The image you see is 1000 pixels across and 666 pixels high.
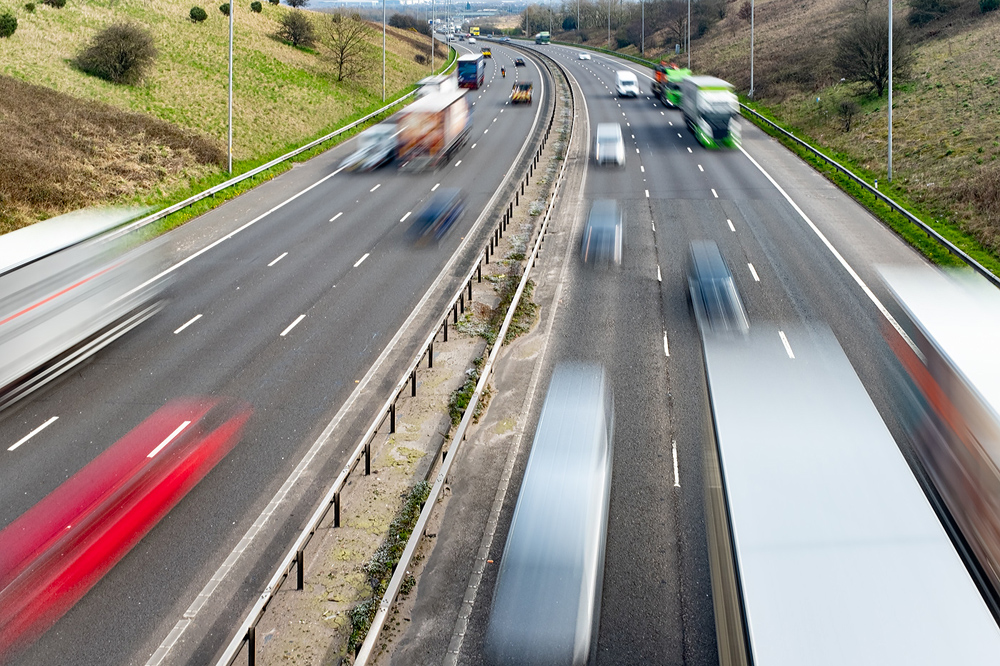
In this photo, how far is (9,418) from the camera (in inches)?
685

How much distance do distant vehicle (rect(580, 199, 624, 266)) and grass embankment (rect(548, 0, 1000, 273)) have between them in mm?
10664

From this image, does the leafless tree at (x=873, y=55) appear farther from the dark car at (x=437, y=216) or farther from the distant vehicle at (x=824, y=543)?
the distant vehicle at (x=824, y=543)

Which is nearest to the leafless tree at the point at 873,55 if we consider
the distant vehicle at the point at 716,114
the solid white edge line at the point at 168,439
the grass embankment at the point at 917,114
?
the grass embankment at the point at 917,114

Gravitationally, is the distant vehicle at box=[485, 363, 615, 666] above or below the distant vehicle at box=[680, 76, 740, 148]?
below

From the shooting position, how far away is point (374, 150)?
43.0m

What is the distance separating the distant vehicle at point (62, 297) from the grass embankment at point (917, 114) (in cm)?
2588

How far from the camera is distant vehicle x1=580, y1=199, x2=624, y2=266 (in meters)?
27.7

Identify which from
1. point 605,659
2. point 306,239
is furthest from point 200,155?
point 605,659

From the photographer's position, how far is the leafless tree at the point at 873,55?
170ft

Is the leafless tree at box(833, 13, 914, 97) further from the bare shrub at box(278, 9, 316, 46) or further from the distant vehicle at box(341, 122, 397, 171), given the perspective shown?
the bare shrub at box(278, 9, 316, 46)

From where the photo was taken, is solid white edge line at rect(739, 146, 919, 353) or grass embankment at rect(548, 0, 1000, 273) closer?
solid white edge line at rect(739, 146, 919, 353)

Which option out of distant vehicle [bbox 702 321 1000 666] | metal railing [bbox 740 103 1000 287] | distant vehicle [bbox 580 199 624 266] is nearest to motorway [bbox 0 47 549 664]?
distant vehicle [bbox 580 199 624 266]

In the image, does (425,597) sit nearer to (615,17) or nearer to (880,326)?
(880,326)

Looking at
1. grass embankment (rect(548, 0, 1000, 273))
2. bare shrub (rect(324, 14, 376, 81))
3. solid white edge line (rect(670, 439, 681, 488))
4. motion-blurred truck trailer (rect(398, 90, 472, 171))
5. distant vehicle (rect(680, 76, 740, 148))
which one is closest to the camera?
solid white edge line (rect(670, 439, 681, 488))
